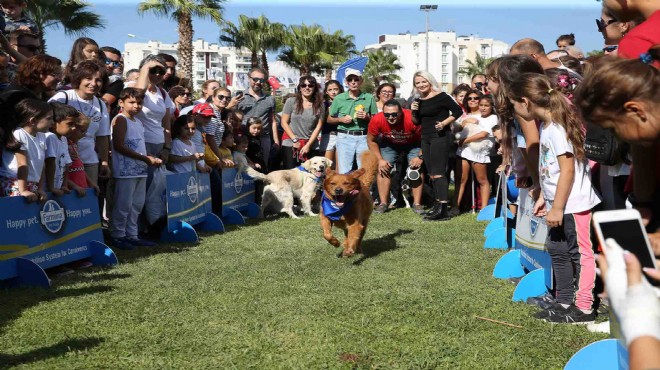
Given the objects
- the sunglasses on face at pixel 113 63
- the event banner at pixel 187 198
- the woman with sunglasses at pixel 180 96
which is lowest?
the event banner at pixel 187 198

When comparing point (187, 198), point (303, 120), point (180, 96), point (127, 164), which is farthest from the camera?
point (303, 120)

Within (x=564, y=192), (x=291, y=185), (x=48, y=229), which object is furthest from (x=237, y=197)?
(x=564, y=192)

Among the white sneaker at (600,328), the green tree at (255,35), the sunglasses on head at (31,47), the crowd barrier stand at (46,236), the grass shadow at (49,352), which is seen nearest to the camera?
the grass shadow at (49,352)

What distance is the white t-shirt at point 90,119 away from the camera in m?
7.87

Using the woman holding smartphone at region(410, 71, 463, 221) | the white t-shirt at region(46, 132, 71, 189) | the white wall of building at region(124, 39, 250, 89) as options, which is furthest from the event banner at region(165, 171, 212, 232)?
the white wall of building at region(124, 39, 250, 89)

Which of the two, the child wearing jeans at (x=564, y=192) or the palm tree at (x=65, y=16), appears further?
the palm tree at (x=65, y=16)

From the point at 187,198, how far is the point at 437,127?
4.27 meters

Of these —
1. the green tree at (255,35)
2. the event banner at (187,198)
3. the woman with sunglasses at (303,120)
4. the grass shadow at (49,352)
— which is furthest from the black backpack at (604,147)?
the green tree at (255,35)

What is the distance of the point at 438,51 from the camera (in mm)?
160250

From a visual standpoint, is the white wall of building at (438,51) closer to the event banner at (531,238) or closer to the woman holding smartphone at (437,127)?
the woman holding smartphone at (437,127)

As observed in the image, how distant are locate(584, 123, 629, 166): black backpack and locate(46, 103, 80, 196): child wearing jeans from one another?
514cm

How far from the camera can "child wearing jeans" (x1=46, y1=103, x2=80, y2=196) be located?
7.05 meters

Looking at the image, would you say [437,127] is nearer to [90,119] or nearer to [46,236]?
[90,119]

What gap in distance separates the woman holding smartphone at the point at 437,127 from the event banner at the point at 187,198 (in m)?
3.56
